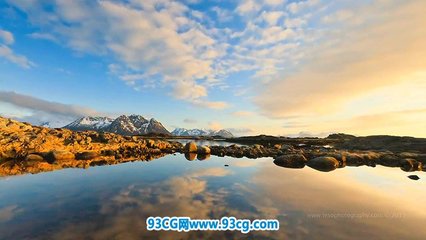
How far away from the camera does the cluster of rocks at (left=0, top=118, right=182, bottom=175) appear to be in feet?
72.0

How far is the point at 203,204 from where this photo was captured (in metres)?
11.5

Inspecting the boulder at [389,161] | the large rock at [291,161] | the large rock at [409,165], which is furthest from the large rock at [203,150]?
the large rock at [409,165]

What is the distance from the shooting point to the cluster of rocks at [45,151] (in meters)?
21.9

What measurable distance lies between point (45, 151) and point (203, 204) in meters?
22.4

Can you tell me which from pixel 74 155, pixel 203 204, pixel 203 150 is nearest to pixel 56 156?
pixel 74 155

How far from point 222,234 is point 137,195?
6200 millimetres

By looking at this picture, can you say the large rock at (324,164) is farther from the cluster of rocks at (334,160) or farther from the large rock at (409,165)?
the large rock at (409,165)

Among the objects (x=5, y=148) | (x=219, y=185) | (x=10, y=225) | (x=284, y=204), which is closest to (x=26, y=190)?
(x=10, y=225)

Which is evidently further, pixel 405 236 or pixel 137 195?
pixel 137 195

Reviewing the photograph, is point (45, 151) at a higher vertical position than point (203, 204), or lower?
higher

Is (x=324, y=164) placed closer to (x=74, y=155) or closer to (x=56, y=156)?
(x=74, y=155)

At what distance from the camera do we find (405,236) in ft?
29.0

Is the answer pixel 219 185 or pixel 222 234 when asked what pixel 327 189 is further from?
pixel 222 234

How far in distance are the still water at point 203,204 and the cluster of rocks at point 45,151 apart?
4.83 meters
